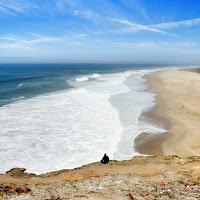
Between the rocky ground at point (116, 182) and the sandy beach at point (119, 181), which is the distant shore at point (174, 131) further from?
the rocky ground at point (116, 182)

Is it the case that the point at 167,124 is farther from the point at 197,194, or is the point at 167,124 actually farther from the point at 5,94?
the point at 5,94

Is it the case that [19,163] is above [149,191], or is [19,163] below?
below

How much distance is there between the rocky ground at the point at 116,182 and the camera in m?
8.30

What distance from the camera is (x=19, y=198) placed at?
820 cm

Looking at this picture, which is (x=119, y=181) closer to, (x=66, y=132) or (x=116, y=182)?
(x=116, y=182)

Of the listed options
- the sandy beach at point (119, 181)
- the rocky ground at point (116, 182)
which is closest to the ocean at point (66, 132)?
the sandy beach at point (119, 181)

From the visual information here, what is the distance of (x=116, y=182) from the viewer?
925cm

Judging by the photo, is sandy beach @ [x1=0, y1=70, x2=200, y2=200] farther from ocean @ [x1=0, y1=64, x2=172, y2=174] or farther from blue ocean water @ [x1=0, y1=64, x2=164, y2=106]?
blue ocean water @ [x1=0, y1=64, x2=164, y2=106]

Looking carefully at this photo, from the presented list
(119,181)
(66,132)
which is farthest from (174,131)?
(66,132)

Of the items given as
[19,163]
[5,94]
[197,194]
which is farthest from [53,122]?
[5,94]

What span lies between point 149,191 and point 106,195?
2.10 metres

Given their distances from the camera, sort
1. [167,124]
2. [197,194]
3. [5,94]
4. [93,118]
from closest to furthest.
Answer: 1. [197,194]
2. [167,124]
3. [93,118]
4. [5,94]

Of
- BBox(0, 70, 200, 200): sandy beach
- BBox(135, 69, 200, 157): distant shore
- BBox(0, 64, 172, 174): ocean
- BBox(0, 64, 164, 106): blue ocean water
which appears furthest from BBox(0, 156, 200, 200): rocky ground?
BBox(0, 64, 164, 106): blue ocean water

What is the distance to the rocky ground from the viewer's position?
830 cm
